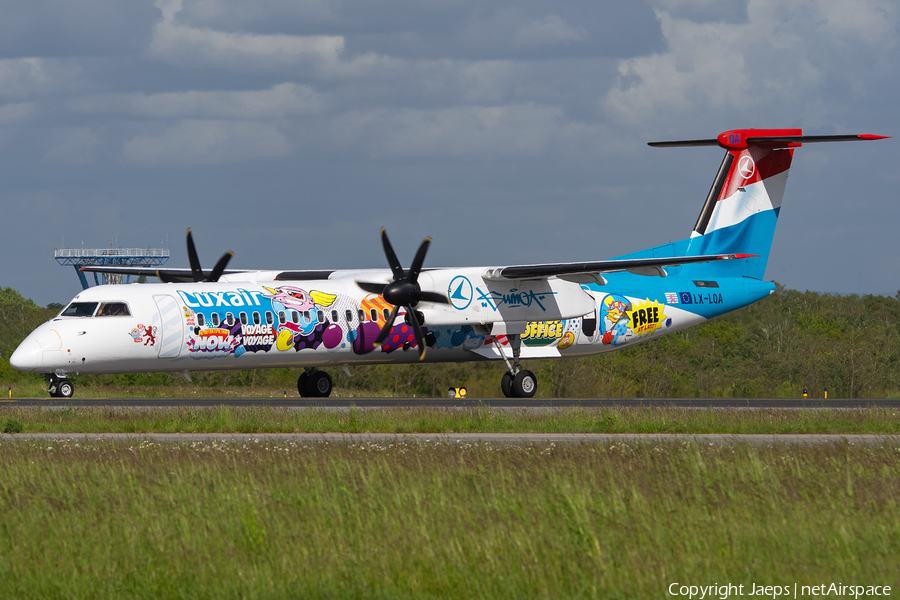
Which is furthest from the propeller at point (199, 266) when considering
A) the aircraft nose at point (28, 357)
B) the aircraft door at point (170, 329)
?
the aircraft nose at point (28, 357)

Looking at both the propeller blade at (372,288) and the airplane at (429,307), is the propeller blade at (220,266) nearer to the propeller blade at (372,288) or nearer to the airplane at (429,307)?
the airplane at (429,307)

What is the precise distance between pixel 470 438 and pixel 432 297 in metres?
13.0

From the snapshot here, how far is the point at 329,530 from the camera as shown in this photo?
10.2m

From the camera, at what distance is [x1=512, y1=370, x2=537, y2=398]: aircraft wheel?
110 feet

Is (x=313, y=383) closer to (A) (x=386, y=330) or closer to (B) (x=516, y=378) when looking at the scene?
(A) (x=386, y=330)

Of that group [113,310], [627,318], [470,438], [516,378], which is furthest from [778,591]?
[627,318]

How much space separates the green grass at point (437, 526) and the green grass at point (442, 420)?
5.55m

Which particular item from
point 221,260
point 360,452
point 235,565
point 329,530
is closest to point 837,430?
point 360,452

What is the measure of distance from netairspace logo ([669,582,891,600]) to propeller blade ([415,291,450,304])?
22947mm

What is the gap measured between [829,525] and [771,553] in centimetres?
121

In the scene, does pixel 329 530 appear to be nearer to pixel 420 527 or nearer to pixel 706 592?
pixel 420 527

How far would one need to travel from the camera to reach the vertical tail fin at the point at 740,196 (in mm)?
37406

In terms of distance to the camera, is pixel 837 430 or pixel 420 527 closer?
pixel 420 527

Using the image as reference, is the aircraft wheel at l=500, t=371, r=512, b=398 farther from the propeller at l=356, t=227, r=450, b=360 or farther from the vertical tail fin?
the vertical tail fin
